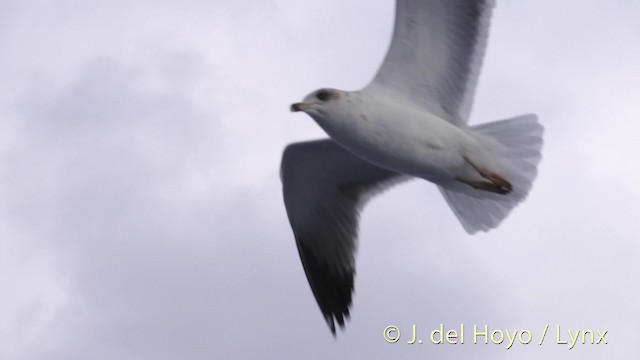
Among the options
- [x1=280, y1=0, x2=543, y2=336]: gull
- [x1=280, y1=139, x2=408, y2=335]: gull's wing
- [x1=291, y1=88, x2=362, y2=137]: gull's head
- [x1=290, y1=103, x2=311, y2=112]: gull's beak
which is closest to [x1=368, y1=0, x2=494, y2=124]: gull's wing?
[x1=280, y1=0, x2=543, y2=336]: gull

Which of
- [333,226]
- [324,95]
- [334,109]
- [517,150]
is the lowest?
[517,150]

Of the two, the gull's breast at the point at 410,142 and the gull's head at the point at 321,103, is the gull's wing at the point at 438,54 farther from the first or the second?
the gull's head at the point at 321,103

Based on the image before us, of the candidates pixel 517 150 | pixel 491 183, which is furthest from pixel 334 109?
pixel 517 150

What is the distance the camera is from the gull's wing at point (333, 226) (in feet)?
31.4

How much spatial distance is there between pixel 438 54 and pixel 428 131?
0.61m

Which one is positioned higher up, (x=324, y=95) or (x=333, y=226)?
(x=324, y=95)

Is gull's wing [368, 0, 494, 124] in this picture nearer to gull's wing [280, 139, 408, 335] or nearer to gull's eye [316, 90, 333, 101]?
gull's eye [316, 90, 333, 101]

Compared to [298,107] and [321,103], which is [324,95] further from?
[298,107]

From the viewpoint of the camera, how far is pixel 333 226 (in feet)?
31.7

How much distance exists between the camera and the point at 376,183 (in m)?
9.71

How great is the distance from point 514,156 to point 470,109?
451 millimetres

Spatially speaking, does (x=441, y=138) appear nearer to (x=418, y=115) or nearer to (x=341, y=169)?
(x=418, y=115)

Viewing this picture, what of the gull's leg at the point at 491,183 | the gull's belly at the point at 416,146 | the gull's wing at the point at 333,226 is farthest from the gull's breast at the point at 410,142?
the gull's wing at the point at 333,226

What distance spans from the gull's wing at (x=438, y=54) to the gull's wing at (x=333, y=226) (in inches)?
36.2
